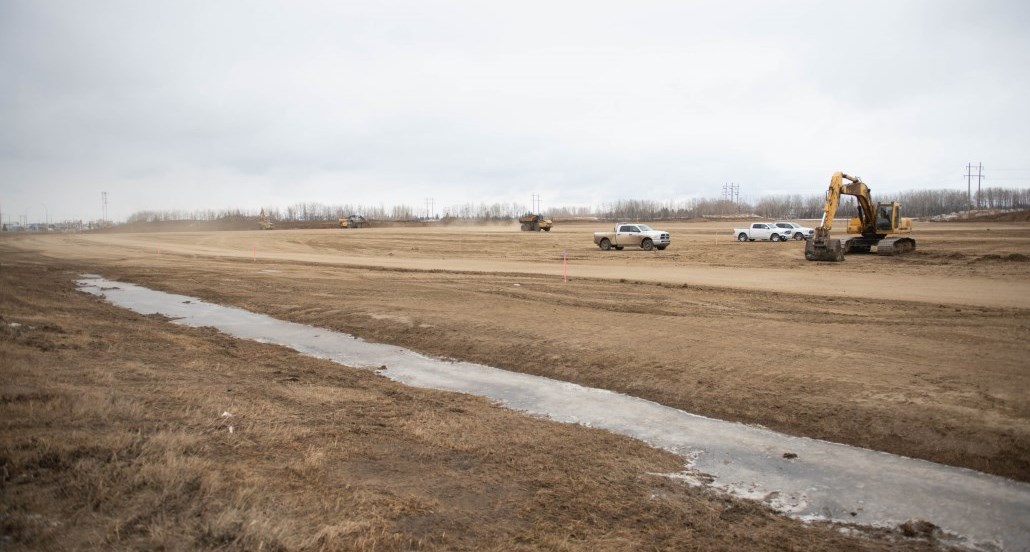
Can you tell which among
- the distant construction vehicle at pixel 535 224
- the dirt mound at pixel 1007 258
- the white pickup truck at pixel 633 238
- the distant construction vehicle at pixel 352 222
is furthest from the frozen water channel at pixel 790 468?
the distant construction vehicle at pixel 352 222

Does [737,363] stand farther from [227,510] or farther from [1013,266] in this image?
[1013,266]

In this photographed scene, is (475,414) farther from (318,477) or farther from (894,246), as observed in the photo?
(894,246)

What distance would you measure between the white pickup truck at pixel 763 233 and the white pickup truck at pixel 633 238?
444 inches

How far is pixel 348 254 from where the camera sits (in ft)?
138

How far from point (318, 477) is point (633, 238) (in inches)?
1410

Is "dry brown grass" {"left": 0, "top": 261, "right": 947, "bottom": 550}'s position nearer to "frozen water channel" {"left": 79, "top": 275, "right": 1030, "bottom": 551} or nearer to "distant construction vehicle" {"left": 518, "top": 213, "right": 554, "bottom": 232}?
"frozen water channel" {"left": 79, "top": 275, "right": 1030, "bottom": 551}

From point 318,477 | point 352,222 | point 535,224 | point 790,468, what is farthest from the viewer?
point 352,222

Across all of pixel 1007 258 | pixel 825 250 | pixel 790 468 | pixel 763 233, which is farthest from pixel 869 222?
pixel 790 468

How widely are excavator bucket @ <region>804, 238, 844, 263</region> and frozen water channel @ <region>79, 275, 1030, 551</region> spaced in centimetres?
2332

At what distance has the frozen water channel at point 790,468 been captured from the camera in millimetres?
5816

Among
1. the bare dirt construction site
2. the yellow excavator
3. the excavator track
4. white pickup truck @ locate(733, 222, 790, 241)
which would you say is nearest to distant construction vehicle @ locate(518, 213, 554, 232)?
white pickup truck @ locate(733, 222, 790, 241)

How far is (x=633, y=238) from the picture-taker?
131ft

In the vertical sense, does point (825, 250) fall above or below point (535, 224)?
below

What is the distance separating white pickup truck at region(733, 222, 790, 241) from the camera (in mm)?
47750
